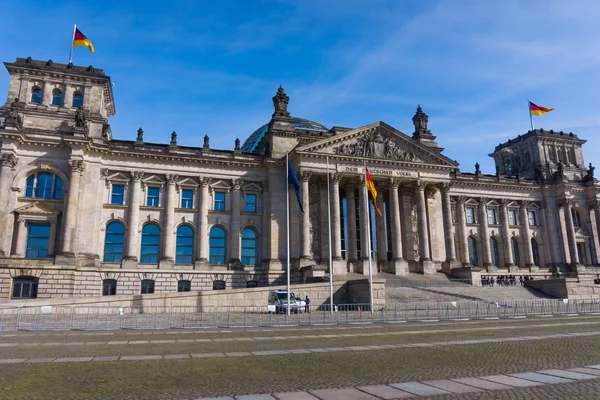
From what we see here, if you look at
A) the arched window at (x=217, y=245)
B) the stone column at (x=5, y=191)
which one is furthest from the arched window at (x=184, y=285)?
the stone column at (x=5, y=191)

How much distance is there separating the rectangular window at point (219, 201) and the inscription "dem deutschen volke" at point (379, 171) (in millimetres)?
13951

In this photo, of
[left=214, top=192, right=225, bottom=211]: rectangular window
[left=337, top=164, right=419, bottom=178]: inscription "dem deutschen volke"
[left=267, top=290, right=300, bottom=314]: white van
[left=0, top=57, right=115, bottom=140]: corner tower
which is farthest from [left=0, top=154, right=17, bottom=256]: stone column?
[left=337, top=164, right=419, bottom=178]: inscription "dem deutschen volke"

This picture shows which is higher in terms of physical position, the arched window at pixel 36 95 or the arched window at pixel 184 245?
the arched window at pixel 36 95

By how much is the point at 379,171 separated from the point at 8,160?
39.2 m

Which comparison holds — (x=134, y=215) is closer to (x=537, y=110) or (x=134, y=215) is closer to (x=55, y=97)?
(x=55, y=97)

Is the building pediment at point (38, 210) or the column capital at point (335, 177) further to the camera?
the column capital at point (335, 177)

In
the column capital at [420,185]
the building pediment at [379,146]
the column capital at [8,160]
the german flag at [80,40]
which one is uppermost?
the german flag at [80,40]

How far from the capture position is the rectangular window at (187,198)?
50938mm

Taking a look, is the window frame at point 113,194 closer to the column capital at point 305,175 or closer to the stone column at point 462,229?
the column capital at point 305,175

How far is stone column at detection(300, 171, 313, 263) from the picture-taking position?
48.3m

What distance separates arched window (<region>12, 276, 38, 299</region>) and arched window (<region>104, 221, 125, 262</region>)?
281 inches

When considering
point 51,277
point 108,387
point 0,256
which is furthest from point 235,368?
point 0,256

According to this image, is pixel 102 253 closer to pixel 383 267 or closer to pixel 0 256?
pixel 0 256

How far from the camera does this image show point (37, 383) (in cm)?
902
